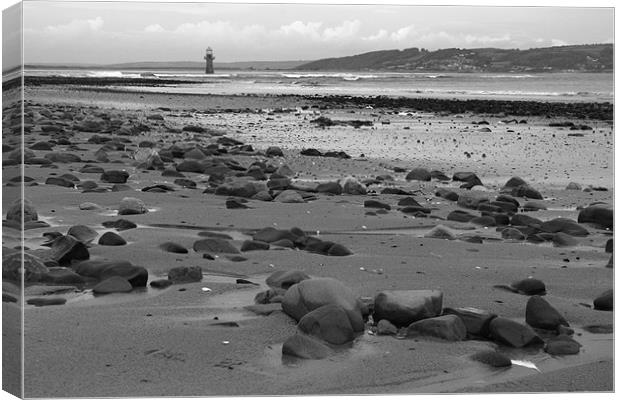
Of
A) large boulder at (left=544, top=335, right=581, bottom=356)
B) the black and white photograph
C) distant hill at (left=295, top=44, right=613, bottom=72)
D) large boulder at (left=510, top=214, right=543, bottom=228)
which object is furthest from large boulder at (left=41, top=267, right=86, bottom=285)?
large boulder at (left=510, top=214, right=543, bottom=228)

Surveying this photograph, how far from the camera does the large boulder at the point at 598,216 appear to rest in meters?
4.75

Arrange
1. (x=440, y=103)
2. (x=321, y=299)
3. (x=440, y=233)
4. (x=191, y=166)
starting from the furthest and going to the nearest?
(x=191, y=166) < (x=440, y=103) < (x=440, y=233) < (x=321, y=299)

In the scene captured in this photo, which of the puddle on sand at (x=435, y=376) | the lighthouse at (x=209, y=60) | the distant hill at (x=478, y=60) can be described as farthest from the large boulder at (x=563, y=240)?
the lighthouse at (x=209, y=60)

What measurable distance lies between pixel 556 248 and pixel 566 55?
0.94m

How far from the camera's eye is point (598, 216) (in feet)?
15.9

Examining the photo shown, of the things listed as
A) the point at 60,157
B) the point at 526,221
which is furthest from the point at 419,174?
the point at 60,157

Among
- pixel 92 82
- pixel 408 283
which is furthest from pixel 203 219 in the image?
pixel 408 283

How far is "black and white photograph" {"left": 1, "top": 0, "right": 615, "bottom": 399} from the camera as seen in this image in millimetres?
3844

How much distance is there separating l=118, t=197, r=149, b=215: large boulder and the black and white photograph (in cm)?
1

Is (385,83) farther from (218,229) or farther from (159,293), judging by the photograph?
(159,293)

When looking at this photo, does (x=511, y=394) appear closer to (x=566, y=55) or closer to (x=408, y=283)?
(x=408, y=283)

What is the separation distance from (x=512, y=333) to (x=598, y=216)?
113 cm

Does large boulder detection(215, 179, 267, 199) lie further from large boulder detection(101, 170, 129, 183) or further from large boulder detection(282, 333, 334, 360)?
large boulder detection(282, 333, 334, 360)

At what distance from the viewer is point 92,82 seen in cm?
488
